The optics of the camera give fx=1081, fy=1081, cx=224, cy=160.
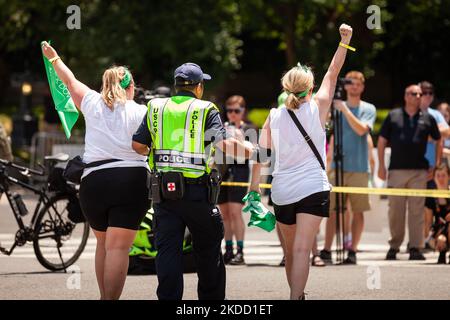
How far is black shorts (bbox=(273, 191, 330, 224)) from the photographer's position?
8188 millimetres

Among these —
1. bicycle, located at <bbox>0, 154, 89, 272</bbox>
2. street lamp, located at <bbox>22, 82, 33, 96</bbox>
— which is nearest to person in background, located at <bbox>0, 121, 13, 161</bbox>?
bicycle, located at <bbox>0, 154, 89, 272</bbox>

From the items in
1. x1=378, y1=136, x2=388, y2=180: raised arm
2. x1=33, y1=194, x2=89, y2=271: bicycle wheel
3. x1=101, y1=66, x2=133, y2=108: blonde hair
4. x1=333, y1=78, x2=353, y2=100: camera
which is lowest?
x1=33, y1=194, x2=89, y2=271: bicycle wheel

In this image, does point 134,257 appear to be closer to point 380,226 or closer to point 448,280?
point 448,280

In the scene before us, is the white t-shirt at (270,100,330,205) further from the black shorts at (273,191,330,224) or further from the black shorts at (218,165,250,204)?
the black shorts at (218,165,250,204)

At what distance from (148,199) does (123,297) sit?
1491mm

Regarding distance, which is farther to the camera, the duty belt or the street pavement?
the street pavement

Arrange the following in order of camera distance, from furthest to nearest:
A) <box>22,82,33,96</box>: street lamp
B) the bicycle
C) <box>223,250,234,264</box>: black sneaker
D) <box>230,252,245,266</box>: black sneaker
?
<box>22,82,33,96</box>: street lamp < <box>223,250,234,264</box>: black sneaker < <box>230,252,245,266</box>: black sneaker < the bicycle

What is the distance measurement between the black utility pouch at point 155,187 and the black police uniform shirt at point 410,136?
5536 millimetres

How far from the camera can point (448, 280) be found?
10.5m

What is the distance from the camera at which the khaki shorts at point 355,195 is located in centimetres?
1233

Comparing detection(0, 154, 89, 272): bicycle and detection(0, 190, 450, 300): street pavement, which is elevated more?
detection(0, 154, 89, 272): bicycle

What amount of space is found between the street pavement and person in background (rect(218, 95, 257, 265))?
11.4 inches

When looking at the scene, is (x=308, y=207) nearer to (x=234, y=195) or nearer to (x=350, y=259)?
(x=350, y=259)

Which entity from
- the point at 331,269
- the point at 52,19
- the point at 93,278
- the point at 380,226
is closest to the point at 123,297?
the point at 93,278
